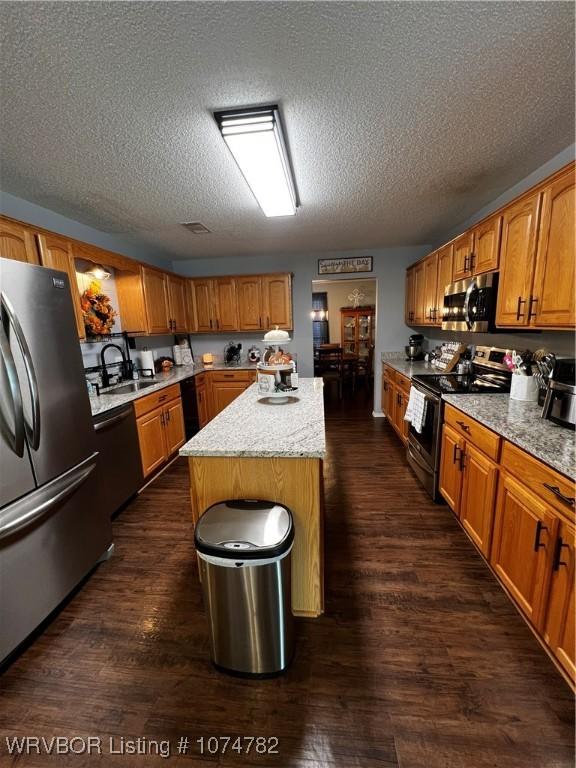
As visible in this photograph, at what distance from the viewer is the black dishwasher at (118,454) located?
2.25 meters

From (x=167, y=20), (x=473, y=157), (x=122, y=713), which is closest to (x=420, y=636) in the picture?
(x=122, y=713)

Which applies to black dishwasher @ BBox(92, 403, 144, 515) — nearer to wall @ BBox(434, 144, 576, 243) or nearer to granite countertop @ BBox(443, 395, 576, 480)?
granite countertop @ BBox(443, 395, 576, 480)

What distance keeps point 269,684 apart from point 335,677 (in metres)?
0.29

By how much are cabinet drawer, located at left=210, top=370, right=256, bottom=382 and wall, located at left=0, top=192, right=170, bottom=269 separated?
6.25 ft

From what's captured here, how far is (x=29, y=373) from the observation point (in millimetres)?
1436

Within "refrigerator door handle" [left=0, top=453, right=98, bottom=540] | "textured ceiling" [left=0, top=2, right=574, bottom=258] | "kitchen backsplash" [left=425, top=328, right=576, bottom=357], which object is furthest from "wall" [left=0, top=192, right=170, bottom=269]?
"kitchen backsplash" [left=425, top=328, right=576, bottom=357]

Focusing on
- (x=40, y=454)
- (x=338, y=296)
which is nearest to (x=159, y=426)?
(x=40, y=454)

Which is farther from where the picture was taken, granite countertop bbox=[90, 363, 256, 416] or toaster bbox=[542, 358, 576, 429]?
granite countertop bbox=[90, 363, 256, 416]

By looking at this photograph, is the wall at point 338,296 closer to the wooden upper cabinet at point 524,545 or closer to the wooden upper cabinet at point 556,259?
the wooden upper cabinet at point 556,259

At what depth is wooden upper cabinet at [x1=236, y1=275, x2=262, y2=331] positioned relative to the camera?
14.9 feet

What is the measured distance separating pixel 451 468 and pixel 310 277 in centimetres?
352

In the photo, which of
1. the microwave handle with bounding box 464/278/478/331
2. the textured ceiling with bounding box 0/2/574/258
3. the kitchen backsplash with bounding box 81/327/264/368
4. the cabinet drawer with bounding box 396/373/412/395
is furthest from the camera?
the kitchen backsplash with bounding box 81/327/264/368

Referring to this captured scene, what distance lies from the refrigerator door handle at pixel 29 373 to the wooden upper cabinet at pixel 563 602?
2411 mm

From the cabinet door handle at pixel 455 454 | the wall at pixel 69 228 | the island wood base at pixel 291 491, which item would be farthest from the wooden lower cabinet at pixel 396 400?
the wall at pixel 69 228
